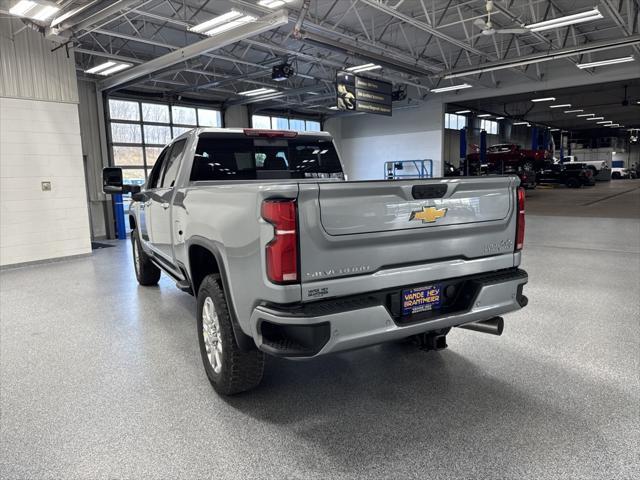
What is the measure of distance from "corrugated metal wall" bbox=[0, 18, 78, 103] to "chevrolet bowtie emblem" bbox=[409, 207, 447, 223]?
8.22m

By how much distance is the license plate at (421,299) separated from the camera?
231 centimetres

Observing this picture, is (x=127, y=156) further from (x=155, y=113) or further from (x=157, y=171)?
(x=157, y=171)

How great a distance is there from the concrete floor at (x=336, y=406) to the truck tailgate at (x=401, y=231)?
85 cm

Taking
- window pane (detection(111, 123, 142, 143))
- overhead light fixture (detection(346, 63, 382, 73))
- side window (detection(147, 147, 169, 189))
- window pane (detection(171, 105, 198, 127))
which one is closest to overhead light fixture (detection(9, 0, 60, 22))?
side window (detection(147, 147, 169, 189))

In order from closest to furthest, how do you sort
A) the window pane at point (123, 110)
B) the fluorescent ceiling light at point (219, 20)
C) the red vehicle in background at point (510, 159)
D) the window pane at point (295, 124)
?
the fluorescent ceiling light at point (219, 20) → the window pane at point (123, 110) → the window pane at point (295, 124) → the red vehicle in background at point (510, 159)

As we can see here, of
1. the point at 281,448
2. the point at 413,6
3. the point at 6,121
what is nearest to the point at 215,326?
the point at 281,448

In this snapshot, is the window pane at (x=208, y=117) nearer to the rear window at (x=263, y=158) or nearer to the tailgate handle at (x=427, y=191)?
the rear window at (x=263, y=158)

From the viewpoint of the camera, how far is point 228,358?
259 centimetres

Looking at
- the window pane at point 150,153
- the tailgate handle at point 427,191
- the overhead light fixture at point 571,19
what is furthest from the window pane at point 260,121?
the tailgate handle at point 427,191

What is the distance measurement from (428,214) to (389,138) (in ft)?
62.0

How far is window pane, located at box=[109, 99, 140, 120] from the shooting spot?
13.4 m

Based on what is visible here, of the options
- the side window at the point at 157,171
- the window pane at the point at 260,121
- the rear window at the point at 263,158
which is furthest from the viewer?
the window pane at the point at 260,121

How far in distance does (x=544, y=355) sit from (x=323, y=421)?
74.5 inches

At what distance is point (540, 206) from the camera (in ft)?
51.8
